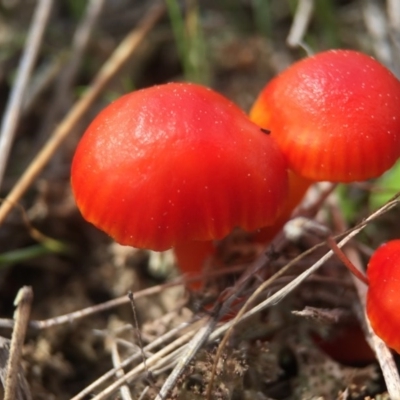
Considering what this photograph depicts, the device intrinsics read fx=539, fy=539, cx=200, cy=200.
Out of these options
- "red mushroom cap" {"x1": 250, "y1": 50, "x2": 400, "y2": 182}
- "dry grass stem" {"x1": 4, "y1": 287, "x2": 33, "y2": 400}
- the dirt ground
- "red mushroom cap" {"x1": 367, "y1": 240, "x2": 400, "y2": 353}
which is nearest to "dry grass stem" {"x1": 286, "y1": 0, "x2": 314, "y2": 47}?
the dirt ground

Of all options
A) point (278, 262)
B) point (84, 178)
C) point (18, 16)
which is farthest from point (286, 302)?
point (18, 16)

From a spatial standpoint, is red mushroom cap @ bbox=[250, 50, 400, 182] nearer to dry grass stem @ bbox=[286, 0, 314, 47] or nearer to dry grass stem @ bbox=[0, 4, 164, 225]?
dry grass stem @ bbox=[286, 0, 314, 47]

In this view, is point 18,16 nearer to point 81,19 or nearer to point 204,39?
point 81,19

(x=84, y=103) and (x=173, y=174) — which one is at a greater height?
(x=173, y=174)

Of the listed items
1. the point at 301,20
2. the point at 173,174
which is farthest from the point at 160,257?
the point at 301,20

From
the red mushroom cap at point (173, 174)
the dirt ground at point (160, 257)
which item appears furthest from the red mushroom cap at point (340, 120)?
the dirt ground at point (160, 257)

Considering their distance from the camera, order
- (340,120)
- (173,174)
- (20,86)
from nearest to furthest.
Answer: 1. (173,174)
2. (340,120)
3. (20,86)

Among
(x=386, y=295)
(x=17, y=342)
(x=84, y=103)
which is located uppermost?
(x=84, y=103)

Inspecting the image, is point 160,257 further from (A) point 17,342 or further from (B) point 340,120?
(B) point 340,120
